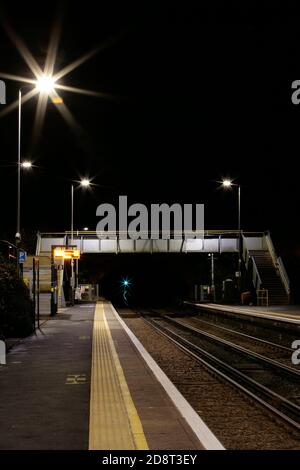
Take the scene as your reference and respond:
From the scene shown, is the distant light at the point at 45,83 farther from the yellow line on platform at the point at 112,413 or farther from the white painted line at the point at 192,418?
the white painted line at the point at 192,418

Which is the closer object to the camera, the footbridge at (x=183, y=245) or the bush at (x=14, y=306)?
the bush at (x=14, y=306)

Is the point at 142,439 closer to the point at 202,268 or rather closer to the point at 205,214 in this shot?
the point at 202,268

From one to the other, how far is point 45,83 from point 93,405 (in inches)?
547

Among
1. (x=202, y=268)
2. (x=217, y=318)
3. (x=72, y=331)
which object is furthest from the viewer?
(x=202, y=268)

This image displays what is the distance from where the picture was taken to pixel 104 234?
57.3 metres

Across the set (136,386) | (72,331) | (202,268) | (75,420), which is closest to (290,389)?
(136,386)

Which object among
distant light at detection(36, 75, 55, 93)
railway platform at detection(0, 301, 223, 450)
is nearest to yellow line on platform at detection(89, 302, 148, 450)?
railway platform at detection(0, 301, 223, 450)

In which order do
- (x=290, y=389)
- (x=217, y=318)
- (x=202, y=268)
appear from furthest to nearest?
(x=202, y=268) < (x=217, y=318) < (x=290, y=389)

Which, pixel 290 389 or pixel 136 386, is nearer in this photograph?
pixel 136 386

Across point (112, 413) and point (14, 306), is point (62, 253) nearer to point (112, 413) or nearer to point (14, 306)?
point (14, 306)

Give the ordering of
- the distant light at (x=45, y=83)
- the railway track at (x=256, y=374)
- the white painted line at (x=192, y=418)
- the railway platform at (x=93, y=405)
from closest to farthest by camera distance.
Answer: the white painted line at (x=192, y=418) → the railway platform at (x=93, y=405) → the railway track at (x=256, y=374) → the distant light at (x=45, y=83)

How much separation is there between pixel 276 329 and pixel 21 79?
45.7 ft

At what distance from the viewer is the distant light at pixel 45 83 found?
21.2 metres

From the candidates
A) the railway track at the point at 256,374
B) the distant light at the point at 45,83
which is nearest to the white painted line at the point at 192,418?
the railway track at the point at 256,374
